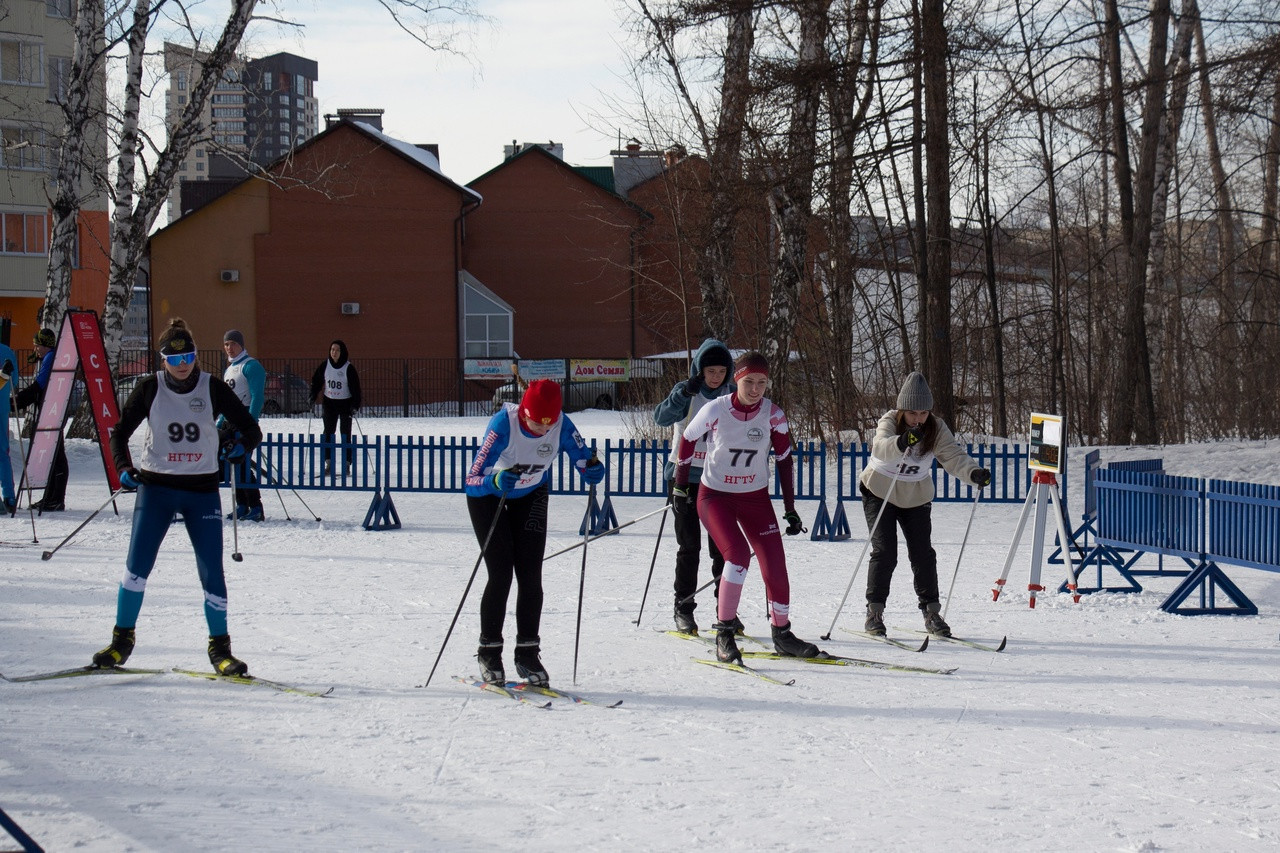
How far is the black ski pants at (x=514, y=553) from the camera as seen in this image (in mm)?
6262

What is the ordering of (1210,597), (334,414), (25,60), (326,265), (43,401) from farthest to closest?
1. (25,60)
2. (326,265)
3. (334,414)
4. (43,401)
5. (1210,597)

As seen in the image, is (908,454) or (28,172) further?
(28,172)

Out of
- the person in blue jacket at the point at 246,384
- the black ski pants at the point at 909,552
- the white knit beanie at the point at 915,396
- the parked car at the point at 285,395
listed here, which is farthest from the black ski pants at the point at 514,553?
the parked car at the point at 285,395

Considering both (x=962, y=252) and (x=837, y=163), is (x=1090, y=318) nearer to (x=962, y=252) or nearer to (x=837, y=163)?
(x=962, y=252)

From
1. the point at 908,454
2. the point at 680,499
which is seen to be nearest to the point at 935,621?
the point at 908,454

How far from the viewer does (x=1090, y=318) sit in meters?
27.8

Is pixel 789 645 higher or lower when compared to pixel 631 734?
higher

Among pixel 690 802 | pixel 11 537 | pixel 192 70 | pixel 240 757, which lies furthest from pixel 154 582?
pixel 192 70

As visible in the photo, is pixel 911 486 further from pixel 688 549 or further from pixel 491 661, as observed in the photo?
pixel 491 661

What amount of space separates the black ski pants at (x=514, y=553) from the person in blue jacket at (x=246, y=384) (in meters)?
6.35

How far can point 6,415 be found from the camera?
12.3 m

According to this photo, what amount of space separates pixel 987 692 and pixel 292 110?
207 m

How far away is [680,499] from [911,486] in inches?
Answer: 57.5

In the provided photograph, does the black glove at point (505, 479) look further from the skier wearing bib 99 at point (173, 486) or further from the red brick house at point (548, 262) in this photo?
the red brick house at point (548, 262)
